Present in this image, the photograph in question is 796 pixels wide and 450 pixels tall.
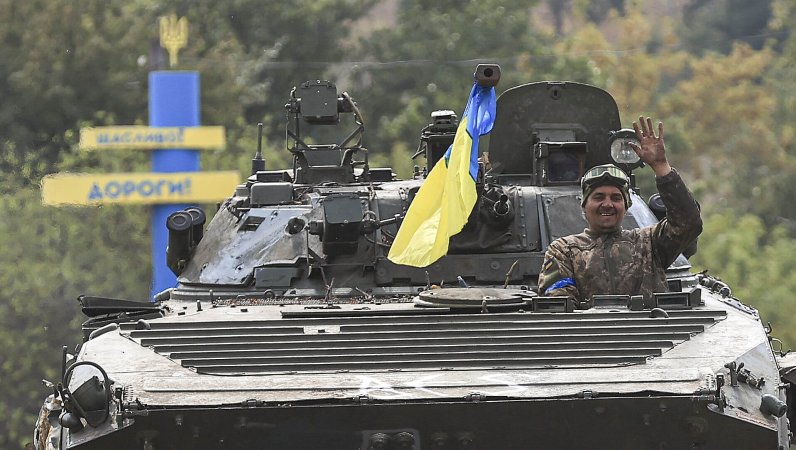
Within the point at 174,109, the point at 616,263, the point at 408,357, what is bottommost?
the point at 408,357

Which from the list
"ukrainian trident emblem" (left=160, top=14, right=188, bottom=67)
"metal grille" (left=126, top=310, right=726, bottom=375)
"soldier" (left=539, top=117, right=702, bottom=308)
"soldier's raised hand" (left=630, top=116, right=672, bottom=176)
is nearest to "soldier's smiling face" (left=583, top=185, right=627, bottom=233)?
"soldier" (left=539, top=117, right=702, bottom=308)

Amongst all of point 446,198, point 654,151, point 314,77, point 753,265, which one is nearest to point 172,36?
point 314,77

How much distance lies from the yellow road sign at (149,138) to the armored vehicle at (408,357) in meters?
9.51

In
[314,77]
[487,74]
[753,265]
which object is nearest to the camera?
[487,74]

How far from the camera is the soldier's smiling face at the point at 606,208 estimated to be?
9906 millimetres

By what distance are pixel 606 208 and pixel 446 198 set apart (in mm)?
1475

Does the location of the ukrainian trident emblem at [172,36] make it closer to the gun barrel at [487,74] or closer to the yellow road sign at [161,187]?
the yellow road sign at [161,187]

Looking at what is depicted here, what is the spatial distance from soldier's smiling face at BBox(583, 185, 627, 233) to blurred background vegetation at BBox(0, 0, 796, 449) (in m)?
10.3

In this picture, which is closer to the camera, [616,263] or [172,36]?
[616,263]

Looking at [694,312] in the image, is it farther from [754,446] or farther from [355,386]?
[355,386]

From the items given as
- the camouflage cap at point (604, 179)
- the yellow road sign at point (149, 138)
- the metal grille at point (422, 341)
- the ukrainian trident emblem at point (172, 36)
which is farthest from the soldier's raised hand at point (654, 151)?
the ukrainian trident emblem at point (172, 36)

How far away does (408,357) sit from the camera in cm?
832

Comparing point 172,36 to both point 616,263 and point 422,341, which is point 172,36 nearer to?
point 616,263

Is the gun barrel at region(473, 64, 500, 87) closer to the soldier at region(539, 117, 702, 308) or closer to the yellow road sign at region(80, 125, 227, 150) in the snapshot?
the soldier at region(539, 117, 702, 308)
